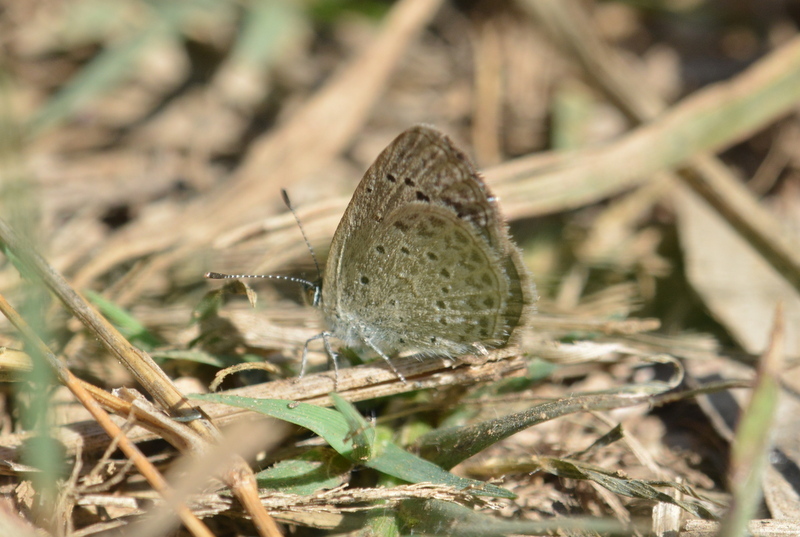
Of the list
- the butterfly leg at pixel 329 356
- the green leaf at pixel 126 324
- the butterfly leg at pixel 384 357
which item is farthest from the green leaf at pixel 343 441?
the green leaf at pixel 126 324

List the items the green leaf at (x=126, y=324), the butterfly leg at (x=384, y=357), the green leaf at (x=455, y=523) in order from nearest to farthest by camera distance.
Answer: the green leaf at (x=455, y=523) < the butterfly leg at (x=384, y=357) < the green leaf at (x=126, y=324)

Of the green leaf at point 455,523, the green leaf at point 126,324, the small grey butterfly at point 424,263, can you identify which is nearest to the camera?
the green leaf at point 455,523

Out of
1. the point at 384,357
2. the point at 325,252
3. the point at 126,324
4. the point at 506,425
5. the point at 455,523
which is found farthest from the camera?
the point at 325,252

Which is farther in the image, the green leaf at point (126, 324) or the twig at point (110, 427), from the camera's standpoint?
Result: the green leaf at point (126, 324)

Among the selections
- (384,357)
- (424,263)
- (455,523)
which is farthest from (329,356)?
(455,523)

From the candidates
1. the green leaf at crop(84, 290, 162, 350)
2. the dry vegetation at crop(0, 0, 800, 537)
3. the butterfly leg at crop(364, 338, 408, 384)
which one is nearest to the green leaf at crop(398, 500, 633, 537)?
the dry vegetation at crop(0, 0, 800, 537)

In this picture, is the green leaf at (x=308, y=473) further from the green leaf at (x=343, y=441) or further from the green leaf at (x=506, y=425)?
the green leaf at (x=506, y=425)

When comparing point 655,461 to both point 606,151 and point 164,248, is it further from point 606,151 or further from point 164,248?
point 164,248

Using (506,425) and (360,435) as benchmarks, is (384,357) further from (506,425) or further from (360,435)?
(506,425)
